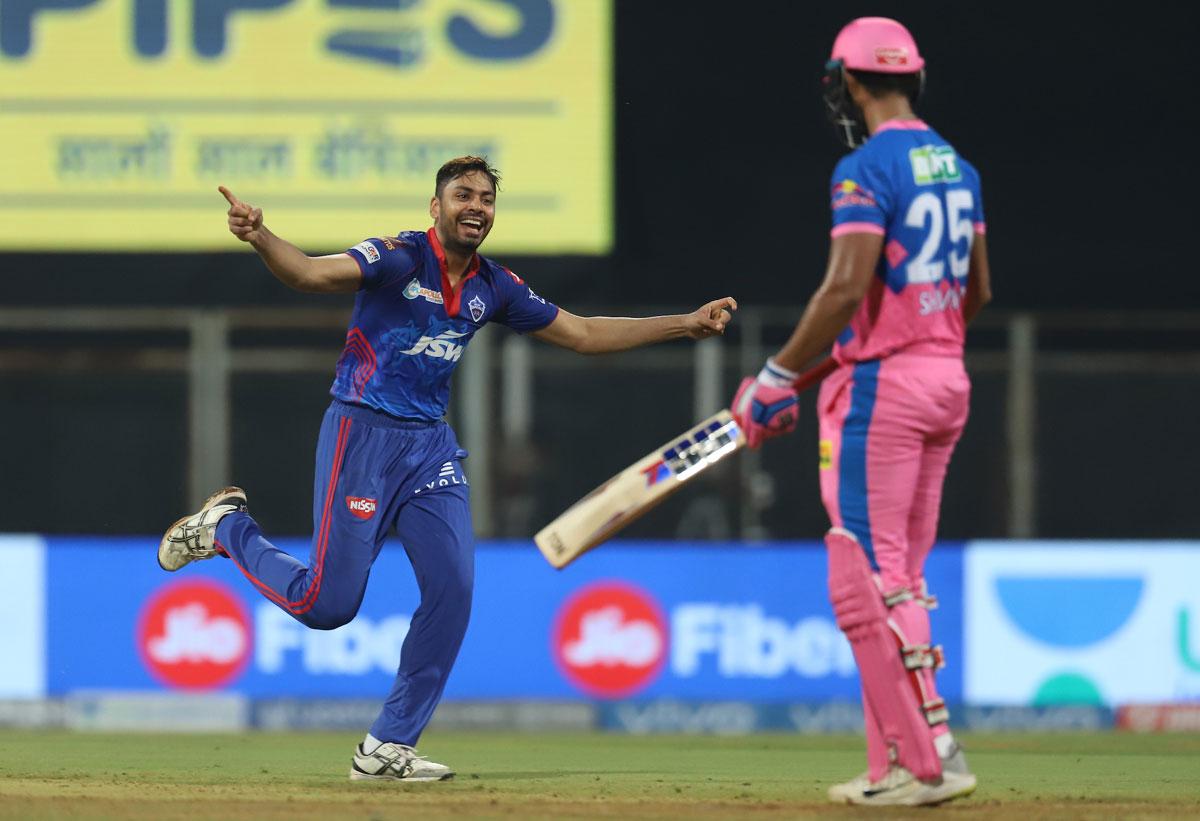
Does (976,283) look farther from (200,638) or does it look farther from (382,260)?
(200,638)

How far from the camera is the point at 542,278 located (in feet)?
42.6

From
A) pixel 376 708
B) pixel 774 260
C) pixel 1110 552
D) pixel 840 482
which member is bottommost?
pixel 376 708

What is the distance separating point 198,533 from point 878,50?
2.84 meters

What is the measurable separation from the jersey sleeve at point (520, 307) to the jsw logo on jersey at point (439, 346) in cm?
23

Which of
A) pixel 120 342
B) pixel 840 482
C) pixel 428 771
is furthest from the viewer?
pixel 120 342

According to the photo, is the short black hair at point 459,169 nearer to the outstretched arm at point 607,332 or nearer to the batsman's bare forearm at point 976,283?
the outstretched arm at point 607,332

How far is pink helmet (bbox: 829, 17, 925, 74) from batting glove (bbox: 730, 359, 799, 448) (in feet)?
2.70

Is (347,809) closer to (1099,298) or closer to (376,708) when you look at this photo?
(376,708)

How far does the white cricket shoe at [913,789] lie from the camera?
5.45 meters

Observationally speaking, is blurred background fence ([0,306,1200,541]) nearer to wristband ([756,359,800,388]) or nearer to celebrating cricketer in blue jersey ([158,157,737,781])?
celebrating cricketer in blue jersey ([158,157,737,781])

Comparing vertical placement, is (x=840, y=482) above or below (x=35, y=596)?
above

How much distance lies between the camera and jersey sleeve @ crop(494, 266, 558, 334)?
668 cm

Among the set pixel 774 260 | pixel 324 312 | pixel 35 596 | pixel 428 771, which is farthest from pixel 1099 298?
pixel 428 771

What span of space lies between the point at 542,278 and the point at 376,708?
3.49 meters
